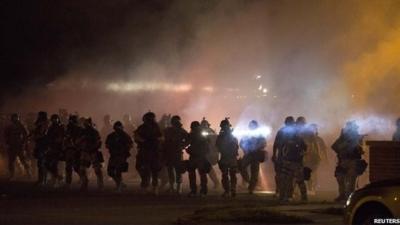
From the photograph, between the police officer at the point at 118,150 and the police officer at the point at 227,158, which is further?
the police officer at the point at 118,150

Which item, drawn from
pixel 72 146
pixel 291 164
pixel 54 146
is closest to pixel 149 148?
pixel 72 146

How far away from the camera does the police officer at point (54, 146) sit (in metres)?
16.7

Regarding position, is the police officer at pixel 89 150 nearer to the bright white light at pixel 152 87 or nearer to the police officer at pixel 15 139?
the police officer at pixel 15 139

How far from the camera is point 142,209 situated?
12.7m

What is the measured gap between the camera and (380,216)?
8664mm

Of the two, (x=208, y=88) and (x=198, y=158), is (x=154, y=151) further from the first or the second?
(x=208, y=88)

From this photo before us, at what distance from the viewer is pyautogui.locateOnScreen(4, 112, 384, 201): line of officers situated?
563 inches

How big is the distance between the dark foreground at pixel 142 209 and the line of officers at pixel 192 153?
0.42m

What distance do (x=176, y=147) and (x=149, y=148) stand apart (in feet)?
1.72

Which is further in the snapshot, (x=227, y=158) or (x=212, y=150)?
(x=212, y=150)

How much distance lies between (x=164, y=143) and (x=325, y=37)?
27.0 ft

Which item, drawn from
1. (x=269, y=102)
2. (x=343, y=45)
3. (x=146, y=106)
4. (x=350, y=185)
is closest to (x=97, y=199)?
(x=350, y=185)

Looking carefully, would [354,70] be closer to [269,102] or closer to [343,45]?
[343,45]

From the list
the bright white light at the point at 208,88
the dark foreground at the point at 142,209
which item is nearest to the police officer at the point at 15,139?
the dark foreground at the point at 142,209
